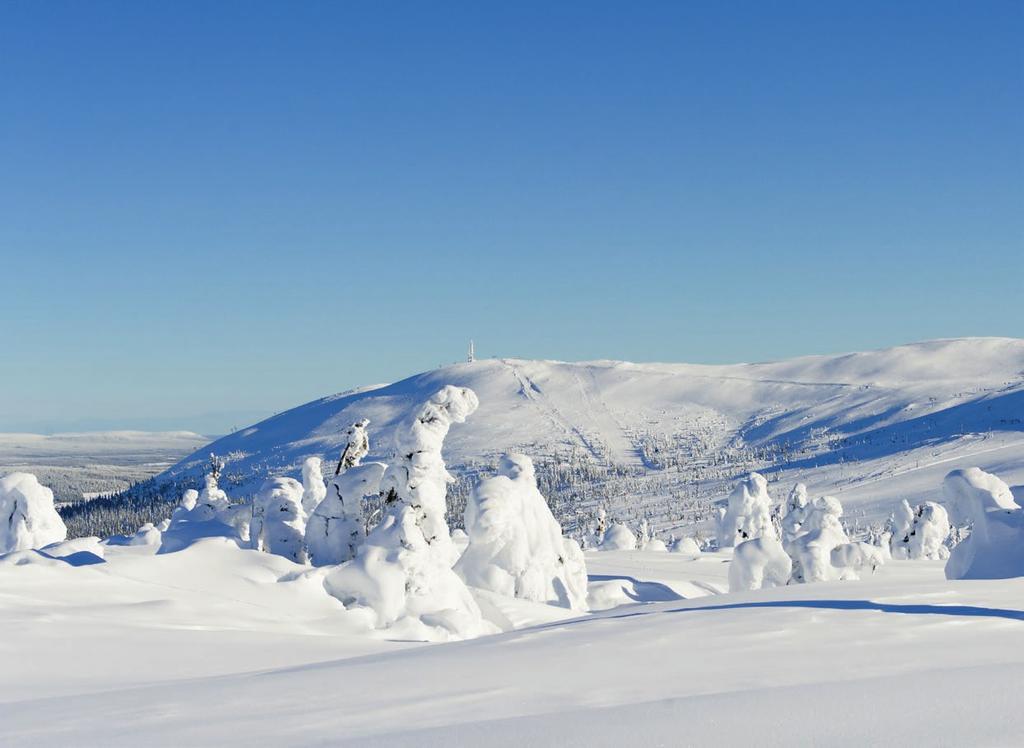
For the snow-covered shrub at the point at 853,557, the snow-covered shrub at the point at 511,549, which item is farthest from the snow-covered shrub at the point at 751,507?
the snow-covered shrub at the point at 511,549

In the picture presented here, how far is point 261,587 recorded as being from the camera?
20.4 metres

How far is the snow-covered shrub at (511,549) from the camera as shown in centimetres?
3625

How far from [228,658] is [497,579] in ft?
75.1

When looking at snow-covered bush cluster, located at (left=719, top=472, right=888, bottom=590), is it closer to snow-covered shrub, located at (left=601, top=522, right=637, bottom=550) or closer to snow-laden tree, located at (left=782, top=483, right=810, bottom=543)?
snow-laden tree, located at (left=782, top=483, right=810, bottom=543)

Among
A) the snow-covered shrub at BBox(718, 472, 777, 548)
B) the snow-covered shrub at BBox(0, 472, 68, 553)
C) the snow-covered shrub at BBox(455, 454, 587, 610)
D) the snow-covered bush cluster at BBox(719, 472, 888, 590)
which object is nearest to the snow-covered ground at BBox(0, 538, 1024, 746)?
the snow-covered shrub at BBox(455, 454, 587, 610)

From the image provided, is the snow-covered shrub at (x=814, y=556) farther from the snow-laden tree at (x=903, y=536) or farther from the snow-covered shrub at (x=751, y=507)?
the snow-laden tree at (x=903, y=536)

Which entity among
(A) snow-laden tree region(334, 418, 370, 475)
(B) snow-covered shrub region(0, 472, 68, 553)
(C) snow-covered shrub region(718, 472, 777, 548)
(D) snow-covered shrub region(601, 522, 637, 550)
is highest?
(A) snow-laden tree region(334, 418, 370, 475)

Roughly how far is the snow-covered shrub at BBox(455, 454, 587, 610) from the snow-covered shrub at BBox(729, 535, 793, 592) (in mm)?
6699

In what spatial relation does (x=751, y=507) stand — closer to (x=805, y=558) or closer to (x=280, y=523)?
(x=805, y=558)

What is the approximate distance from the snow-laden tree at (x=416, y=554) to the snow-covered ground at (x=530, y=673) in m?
2.89

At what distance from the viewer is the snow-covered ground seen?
7.33 meters

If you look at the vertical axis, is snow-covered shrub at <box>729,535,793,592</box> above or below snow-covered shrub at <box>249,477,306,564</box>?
below

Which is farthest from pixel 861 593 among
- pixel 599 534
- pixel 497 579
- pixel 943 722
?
pixel 599 534

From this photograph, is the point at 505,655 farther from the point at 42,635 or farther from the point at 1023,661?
the point at 42,635
